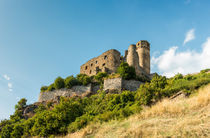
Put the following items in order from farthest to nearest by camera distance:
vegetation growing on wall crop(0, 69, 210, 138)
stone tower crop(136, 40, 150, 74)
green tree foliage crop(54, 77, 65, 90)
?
stone tower crop(136, 40, 150, 74)
green tree foliage crop(54, 77, 65, 90)
vegetation growing on wall crop(0, 69, 210, 138)

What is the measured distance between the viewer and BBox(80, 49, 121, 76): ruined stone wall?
105ft

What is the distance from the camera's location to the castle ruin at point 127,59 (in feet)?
102

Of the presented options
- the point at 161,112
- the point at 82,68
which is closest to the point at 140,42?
the point at 82,68

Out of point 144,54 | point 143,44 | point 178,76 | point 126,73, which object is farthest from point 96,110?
point 143,44

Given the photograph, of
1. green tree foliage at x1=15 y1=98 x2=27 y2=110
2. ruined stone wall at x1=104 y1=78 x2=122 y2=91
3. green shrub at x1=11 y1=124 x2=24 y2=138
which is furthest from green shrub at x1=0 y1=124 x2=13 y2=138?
ruined stone wall at x1=104 y1=78 x2=122 y2=91

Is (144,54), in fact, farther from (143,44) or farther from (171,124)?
(171,124)

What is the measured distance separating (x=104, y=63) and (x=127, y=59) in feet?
13.6

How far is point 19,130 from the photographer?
739 inches

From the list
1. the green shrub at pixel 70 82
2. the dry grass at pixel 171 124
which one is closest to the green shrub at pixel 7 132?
the green shrub at pixel 70 82

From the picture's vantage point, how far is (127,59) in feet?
105

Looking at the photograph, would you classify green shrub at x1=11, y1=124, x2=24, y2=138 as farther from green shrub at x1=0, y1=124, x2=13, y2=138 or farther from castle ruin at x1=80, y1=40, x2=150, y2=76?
castle ruin at x1=80, y1=40, x2=150, y2=76

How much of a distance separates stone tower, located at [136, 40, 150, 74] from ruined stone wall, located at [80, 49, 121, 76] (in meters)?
3.65

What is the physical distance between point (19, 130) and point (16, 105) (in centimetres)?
1064

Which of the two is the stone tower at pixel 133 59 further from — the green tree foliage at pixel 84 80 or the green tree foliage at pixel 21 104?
the green tree foliage at pixel 21 104
